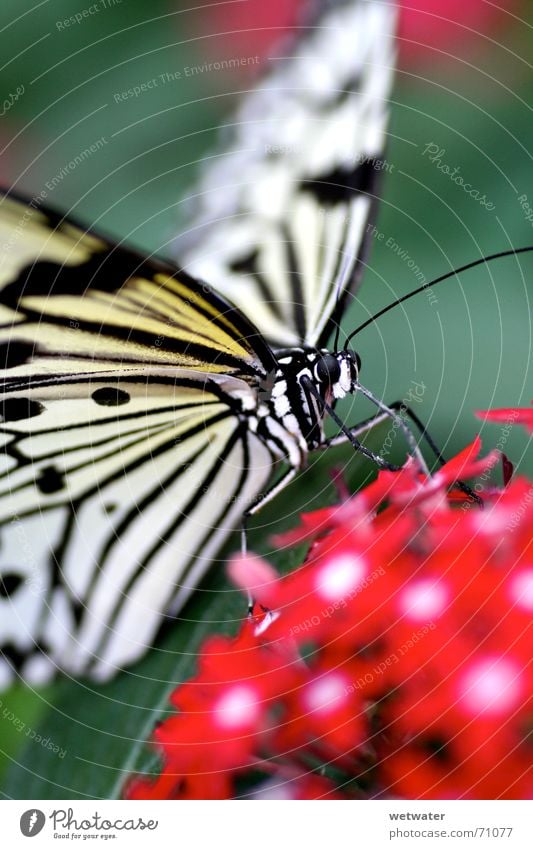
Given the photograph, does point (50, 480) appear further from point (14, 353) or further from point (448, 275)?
point (448, 275)

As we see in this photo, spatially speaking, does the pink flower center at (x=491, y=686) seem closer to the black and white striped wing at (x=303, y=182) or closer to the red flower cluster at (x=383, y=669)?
the red flower cluster at (x=383, y=669)

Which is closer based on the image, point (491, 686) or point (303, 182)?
point (491, 686)

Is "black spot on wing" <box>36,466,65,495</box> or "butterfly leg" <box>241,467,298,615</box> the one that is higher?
"black spot on wing" <box>36,466,65,495</box>

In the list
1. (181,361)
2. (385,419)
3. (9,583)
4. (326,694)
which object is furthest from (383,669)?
(9,583)

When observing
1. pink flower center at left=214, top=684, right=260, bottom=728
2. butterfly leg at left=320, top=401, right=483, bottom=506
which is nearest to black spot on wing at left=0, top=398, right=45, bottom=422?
butterfly leg at left=320, top=401, right=483, bottom=506

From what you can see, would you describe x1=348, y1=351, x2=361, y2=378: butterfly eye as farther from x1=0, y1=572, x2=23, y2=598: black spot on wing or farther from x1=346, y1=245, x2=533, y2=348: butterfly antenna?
x1=0, y1=572, x2=23, y2=598: black spot on wing

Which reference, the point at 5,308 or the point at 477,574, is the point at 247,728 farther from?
the point at 5,308
